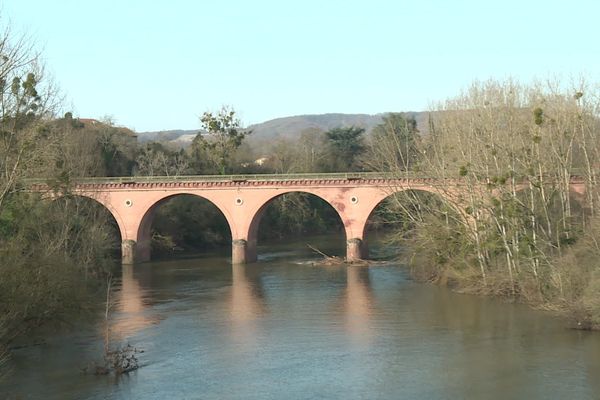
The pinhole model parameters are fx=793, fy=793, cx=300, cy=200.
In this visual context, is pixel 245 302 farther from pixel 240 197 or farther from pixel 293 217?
pixel 293 217

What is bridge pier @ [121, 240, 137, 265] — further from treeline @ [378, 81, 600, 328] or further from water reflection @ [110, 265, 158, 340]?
treeline @ [378, 81, 600, 328]

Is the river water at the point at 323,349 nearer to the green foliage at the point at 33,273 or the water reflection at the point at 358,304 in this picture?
the water reflection at the point at 358,304

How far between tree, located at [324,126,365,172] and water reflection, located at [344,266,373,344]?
2877 cm

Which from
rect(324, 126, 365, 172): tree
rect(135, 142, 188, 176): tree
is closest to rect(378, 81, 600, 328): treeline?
rect(135, 142, 188, 176): tree

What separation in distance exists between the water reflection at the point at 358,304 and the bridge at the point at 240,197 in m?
4.25

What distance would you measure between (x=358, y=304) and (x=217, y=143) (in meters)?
33.3

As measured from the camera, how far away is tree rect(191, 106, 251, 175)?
191 feet

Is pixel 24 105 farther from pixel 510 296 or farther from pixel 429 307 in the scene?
pixel 510 296

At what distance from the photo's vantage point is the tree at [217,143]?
5816 cm

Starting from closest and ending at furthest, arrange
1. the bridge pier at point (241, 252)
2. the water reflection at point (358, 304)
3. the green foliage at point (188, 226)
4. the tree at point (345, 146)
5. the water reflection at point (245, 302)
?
the water reflection at point (358, 304), the water reflection at point (245, 302), the bridge pier at point (241, 252), the green foliage at point (188, 226), the tree at point (345, 146)

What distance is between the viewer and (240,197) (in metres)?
43.4

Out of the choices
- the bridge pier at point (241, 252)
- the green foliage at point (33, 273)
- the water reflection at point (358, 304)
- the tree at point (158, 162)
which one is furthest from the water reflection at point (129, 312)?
the tree at point (158, 162)

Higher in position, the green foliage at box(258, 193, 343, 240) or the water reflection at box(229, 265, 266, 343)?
the green foliage at box(258, 193, 343, 240)

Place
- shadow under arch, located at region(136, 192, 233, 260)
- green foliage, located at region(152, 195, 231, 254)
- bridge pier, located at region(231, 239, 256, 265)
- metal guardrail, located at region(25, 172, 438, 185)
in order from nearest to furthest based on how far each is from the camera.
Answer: metal guardrail, located at region(25, 172, 438, 185) → bridge pier, located at region(231, 239, 256, 265) → shadow under arch, located at region(136, 192, 233, 260) → green foliage, located at region(152, 195, 231, 254)
